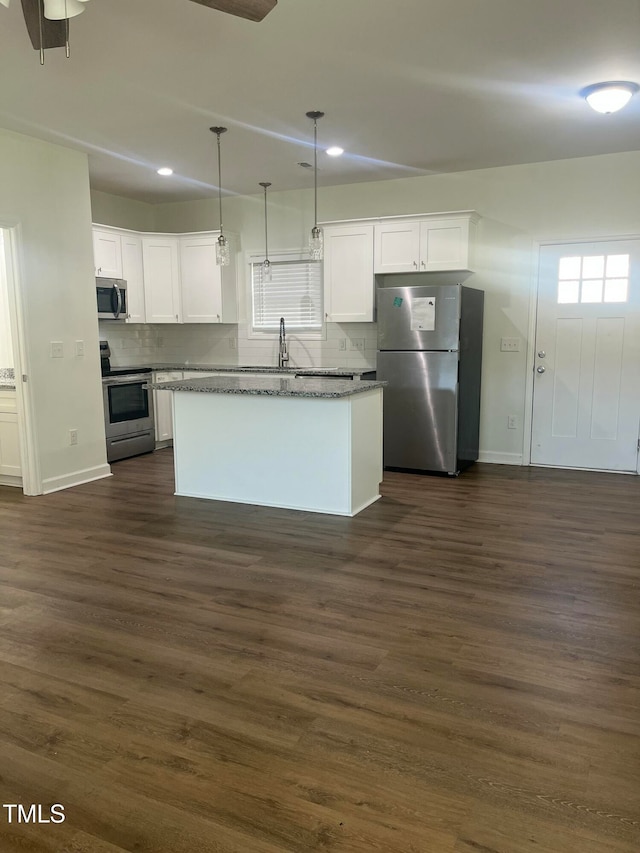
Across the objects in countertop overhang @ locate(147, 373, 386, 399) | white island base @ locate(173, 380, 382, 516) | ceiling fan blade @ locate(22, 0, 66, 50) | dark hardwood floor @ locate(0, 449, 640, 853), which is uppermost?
ceiling fan blade @ locate(22, 0, 66, 50)

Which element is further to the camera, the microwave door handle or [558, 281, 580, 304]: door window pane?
the microwave door handle

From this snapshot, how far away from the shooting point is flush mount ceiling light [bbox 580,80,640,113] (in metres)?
3.64

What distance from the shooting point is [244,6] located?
7.04ft

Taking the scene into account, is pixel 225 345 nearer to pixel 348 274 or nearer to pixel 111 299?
pixel 111 299

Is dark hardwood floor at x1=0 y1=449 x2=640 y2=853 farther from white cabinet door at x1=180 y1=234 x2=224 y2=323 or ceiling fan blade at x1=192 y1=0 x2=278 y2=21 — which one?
white cabinet door at x1=180 y1=234 x2=224 y2=323

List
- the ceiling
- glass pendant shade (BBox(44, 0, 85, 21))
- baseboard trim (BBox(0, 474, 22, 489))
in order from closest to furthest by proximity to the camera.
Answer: glass pendant shade (BBox(44, 0, 85, 21)) → the ceiling → baseboard trim (BBox(0, 474, 22, 489))

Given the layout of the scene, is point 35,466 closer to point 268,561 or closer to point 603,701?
point 268,561

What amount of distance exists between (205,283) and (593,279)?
3826mm

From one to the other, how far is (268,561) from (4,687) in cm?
151

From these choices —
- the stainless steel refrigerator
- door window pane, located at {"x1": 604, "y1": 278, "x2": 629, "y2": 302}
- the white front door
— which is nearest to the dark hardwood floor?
the stainless steel refrigerator

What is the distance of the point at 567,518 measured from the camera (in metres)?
4.23

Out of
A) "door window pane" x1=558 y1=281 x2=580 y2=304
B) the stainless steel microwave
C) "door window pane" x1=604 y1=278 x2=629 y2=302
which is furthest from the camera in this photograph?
the stainless steel microwave

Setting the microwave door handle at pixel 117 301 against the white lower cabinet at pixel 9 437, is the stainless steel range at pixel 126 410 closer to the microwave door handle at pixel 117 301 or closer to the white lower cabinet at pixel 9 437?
the microwave door handle at pixel 117 301

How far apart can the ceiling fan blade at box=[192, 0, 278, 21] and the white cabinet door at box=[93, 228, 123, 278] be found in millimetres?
4240
